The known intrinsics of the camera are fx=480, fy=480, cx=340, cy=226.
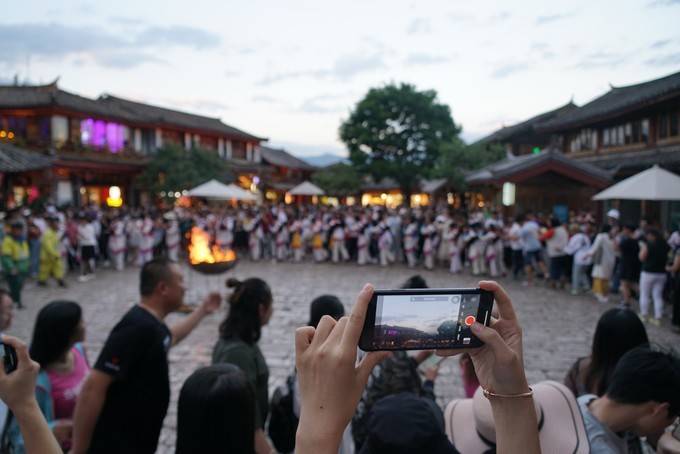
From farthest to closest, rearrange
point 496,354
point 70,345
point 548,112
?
1. point 548,112
2. point 70,345
3. point 496,354

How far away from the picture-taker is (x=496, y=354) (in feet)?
4.02

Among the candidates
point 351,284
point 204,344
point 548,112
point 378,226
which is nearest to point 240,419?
point 204,344

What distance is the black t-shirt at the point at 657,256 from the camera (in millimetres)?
8129

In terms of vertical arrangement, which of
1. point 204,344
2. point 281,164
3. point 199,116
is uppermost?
point 199,116

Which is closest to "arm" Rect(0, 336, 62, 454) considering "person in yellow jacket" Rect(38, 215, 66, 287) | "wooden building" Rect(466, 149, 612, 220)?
"person in yellow jacket" Rect(38, 215, 66, 287)

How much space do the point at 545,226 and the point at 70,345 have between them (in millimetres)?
11668

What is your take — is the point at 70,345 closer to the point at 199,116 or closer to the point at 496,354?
the point at 496,354

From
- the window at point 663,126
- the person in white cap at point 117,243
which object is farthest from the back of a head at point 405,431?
the window at point 663,126

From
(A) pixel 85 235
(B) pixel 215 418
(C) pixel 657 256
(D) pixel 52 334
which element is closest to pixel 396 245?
(C) pixel 657 256

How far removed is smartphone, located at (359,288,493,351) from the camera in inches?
48.7

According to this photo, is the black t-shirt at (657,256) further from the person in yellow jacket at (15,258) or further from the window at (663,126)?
the person in yellow jacket at (15,258)

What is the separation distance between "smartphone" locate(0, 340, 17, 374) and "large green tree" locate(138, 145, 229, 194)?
28.0 m

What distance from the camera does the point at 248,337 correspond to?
3.41m

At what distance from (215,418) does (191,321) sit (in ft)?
6.41
